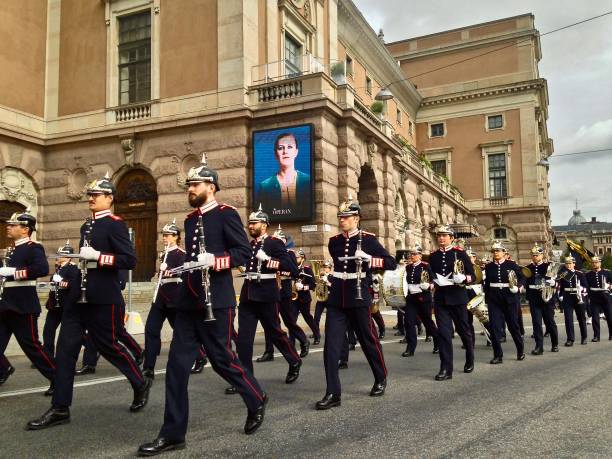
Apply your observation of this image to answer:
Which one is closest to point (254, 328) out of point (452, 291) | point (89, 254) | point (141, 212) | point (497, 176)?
point (89, 254)

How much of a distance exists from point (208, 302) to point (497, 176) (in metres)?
43.2

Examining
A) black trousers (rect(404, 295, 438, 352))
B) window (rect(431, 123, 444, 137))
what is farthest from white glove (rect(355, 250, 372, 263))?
window (rect(431, 123, 444, 137))

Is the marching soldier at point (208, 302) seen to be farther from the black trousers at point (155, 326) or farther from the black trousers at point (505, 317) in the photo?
the black trousers at point (505, 317)

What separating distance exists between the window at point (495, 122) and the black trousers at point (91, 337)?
1692 inches

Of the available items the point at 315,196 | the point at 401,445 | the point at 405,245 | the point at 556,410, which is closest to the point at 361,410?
the point at 401,445

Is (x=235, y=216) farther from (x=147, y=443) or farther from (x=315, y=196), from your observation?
(x=315, y=196)

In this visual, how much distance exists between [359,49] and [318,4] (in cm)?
899

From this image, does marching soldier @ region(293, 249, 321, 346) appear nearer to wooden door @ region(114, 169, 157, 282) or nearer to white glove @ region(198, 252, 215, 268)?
white glove @ region(198, 252, 215, 268)

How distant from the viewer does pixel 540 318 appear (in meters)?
11.8

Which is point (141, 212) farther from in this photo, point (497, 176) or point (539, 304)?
point (497, 176)

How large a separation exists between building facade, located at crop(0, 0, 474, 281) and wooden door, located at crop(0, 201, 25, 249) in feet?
0.23

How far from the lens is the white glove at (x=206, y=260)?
16.3 feet

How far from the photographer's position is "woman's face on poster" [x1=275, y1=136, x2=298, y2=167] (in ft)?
62.3

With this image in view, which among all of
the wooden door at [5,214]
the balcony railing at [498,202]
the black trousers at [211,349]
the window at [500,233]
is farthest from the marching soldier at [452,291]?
the balcony railing at [498,202]
